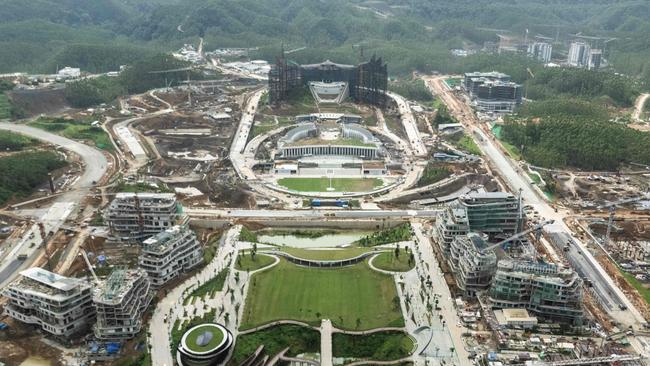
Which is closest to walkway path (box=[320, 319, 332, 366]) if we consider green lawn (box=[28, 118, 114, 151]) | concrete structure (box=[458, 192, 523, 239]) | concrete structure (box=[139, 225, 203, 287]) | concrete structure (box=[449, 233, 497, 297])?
concrete structure (box=[449, 233, 497, 297])

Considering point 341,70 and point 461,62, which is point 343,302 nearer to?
point 341,70

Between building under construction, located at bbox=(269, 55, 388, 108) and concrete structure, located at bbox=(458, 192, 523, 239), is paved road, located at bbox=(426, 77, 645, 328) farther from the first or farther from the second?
building under construction, located at bbox=(269, 55, 388, 108)

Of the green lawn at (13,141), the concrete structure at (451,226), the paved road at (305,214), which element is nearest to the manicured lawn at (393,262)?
the concrete structure at (451,226)

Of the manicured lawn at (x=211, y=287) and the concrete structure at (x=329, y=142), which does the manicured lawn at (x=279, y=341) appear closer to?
the manicured lawn at (x=211, y=287)

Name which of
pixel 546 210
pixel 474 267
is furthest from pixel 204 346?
pixel 546 210

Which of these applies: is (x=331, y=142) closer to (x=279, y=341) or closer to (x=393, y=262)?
(x=393, y=262)
